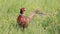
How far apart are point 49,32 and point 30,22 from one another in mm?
397

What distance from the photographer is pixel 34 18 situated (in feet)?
13.0

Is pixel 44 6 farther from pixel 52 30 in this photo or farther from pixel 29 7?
pixel 52 30

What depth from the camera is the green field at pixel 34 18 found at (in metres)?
3.59

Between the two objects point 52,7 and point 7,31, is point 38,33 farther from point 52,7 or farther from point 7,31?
point 52,7

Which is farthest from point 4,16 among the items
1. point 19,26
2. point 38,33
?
point 38,33

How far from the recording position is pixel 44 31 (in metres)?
3.62

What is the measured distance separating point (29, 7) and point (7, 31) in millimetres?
924

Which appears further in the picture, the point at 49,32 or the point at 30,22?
the point at 30,22

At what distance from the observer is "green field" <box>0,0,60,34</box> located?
3586 mm

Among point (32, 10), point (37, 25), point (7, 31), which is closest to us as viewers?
point (7, 31)

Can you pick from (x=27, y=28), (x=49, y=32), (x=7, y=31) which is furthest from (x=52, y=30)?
(x=7, y=31)

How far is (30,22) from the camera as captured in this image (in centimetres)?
382

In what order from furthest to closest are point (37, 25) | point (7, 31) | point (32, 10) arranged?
point (32, 10), point (37, 25), point (7, 31)

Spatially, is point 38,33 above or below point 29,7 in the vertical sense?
below
